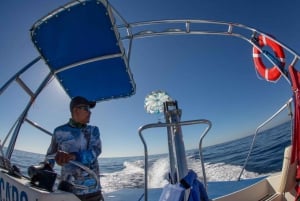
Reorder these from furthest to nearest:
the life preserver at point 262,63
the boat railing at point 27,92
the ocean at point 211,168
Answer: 1. the ocean at point 211,168
2. the life preserver at point 262,63
3. the boat railing at point 27,92

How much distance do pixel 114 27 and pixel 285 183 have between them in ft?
8.35

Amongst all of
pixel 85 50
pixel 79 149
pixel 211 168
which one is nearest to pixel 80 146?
pixel 79 149

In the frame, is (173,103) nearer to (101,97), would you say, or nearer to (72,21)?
(72,21)

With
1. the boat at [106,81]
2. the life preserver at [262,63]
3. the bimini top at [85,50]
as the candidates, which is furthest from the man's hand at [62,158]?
the life preserver at [262,63]

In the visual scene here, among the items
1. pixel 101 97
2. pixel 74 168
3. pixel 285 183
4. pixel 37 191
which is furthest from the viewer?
pixel 101 97

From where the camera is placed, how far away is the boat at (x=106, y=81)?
4.37 ft

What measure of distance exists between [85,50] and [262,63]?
2.61 meters

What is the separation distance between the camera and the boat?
133cm

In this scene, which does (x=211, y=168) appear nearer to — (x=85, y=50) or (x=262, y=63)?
(x=262, y=63)

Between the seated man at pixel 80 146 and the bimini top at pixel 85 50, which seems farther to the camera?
the bimini top at pixel 85 50

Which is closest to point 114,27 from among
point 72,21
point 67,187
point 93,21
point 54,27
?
point 93,21

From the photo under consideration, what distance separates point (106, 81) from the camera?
3.04 m

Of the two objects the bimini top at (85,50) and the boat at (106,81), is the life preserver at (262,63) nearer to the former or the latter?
the boat at (106,81)

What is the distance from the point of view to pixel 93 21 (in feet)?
7.57
